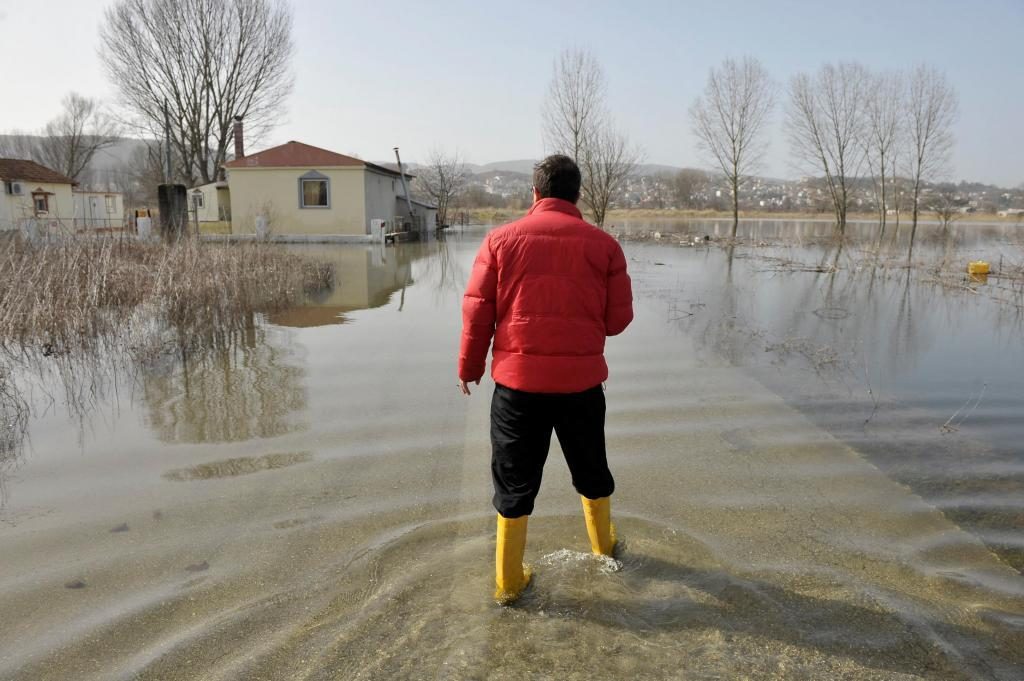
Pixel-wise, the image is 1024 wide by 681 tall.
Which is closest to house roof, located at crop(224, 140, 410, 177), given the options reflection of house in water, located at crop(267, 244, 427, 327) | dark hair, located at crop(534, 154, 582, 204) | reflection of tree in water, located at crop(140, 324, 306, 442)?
reflection of house in water, located at crop(267, 244, 427, 327)

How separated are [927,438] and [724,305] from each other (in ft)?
24.3

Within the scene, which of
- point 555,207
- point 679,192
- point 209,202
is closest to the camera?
point 555,207

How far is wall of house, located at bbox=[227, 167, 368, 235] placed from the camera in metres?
30.0

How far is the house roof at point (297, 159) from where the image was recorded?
2989cm

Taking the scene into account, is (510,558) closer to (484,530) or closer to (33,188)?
(484,530)

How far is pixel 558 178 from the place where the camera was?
2875mm

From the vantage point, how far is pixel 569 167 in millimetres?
2898

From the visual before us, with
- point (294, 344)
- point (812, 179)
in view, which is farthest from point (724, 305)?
point (812, 179)

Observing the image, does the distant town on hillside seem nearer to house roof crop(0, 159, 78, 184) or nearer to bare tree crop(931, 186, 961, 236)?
bare tree crop(931, 186, 961, 236)

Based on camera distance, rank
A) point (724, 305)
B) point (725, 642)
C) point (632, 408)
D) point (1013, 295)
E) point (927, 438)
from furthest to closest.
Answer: point (1013, 295)
point (724, 305)
point (632, 408)
point (927, 438)
point (725, 642)

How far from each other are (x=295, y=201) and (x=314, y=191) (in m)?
0.94

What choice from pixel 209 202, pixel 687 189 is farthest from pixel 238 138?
pixel 687 189

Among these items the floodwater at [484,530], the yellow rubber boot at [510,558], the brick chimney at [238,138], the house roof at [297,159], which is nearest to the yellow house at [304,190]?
the house roof at [297,159]

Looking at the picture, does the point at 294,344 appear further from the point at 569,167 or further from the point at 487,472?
the point at 569,167
